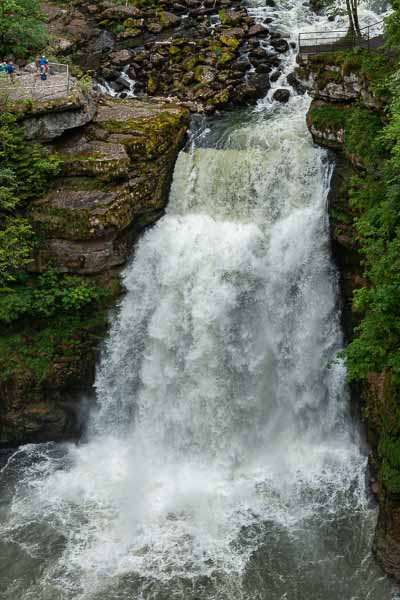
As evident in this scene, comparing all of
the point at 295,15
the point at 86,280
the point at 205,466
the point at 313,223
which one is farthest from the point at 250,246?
the point at 295,15

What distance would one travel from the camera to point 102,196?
1827 cm

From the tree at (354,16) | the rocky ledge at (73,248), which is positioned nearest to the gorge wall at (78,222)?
the rocky ledge at (73,248)

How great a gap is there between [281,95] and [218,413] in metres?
12.6

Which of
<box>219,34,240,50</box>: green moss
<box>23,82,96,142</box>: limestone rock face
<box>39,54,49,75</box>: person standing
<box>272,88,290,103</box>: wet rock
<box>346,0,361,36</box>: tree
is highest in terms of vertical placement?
<box>346,0,361,36</box>: tree

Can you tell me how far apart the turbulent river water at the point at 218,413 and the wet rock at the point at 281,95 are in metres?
2.95

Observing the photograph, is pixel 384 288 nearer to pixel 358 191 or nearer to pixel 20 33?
pixel 358 191

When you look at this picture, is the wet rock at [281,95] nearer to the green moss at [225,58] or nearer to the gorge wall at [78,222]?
the green moss at [225,58]

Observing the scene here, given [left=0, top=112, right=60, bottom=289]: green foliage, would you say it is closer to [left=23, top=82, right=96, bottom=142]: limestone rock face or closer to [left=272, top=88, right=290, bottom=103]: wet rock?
[left=23, top=82, right=96, bottom=142]: limestone rock face

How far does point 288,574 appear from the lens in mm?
14039

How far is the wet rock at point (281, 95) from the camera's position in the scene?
2270 cm

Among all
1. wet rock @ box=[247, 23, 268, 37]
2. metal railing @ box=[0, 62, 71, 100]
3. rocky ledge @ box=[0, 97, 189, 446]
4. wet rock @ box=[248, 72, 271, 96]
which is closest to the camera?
rocky ledge @ box=[0, 97, 189, 446]

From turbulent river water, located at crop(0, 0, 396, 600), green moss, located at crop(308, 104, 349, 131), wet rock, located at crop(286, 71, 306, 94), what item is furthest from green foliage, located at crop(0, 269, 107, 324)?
wet rock, located at crop(286, 71, 306, 94)

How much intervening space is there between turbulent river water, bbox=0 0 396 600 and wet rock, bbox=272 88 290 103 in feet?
9.68

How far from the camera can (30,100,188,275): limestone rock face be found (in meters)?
18.0
